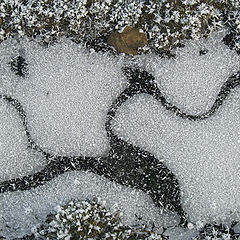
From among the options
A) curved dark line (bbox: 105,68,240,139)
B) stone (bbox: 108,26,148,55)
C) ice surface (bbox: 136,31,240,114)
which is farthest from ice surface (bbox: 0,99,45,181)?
ice surface (bbox: 136,31,240,114)

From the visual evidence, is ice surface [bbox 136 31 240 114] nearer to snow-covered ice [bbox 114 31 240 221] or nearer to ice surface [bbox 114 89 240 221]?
snow-covered ice [bbox 114 31 240 221]

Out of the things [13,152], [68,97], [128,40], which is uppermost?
[128,40]

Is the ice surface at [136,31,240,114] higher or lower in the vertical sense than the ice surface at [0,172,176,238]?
higher

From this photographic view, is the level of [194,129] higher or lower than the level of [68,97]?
lower

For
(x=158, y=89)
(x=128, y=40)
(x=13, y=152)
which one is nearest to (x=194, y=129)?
(x=158, y=89)

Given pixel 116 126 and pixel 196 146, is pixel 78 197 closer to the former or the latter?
pixel 116 126

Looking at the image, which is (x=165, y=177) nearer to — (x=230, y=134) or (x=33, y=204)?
(x=230, y=134)
